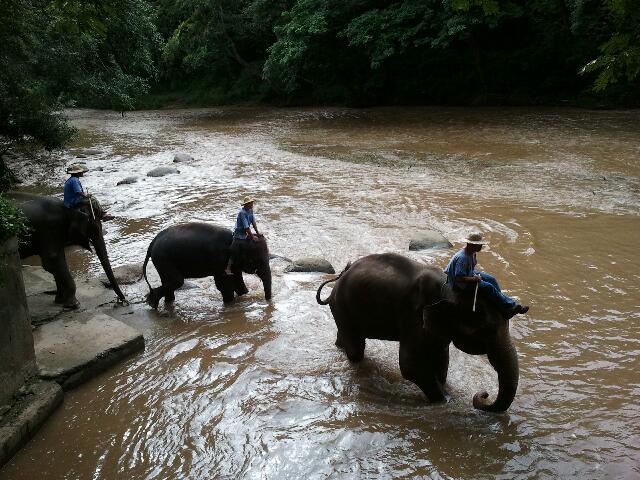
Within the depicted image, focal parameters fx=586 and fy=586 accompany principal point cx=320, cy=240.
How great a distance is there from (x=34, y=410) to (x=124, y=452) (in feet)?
3.04

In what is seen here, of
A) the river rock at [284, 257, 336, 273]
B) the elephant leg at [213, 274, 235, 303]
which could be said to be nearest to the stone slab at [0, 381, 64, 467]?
the elephant leg at [213, 274, 235, 303]

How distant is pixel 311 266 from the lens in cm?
864

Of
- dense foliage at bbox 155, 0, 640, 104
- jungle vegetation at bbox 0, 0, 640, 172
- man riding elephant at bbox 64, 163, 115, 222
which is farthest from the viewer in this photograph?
dense foliage at bbox 155, 0, 640, 104

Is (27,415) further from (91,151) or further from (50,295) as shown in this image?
(91,151)

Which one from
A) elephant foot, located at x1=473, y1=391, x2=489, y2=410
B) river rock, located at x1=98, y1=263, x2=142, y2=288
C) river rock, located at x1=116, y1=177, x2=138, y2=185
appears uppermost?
elephant foot, located at x1=473, y1=391, x2=489, y2=410

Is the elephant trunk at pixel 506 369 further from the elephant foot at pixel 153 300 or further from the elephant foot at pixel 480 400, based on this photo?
the elephant foot at pixel 153 300

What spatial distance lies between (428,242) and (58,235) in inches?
214

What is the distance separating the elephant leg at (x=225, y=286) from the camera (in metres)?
7.55

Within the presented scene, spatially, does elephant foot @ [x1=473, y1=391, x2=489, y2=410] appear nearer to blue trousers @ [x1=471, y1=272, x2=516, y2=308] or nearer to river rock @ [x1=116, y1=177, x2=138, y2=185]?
blue trousers @ [x1=471, y1=272, x2=516, y2=308]

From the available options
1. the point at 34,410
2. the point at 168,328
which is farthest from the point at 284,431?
the point at 168,328

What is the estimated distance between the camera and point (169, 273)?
7.45 m

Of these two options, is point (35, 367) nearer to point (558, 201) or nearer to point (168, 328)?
point (168, 328)

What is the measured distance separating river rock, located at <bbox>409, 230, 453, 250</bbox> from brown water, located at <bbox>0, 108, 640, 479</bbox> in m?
0.32

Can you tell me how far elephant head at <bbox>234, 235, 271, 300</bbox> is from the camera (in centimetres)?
741
